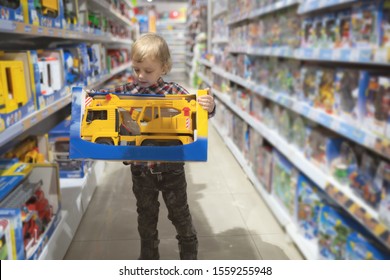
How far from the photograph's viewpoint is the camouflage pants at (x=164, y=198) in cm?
137

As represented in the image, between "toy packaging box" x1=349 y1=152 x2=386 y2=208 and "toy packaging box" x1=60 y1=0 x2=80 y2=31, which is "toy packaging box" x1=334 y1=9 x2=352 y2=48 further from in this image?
"toy packaging box" x1=60 y1=0 x2=80 y2=31

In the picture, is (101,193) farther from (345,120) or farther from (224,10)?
(224,10)

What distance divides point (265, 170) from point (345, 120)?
3.62 feet

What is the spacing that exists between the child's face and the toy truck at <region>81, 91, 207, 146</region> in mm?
197

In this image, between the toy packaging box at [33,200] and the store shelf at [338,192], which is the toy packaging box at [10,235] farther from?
the store shelf at [338,192]

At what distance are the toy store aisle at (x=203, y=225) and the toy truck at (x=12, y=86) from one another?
22.5 inches

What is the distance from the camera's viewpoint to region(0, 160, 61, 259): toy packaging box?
155 cm

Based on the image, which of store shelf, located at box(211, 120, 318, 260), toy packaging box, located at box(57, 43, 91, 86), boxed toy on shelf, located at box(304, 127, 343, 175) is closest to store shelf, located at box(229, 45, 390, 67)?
boxed toy on shelf, located at box(304, 127, 343, 175)

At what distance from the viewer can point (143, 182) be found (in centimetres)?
139

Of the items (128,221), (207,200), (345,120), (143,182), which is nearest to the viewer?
(143,182)

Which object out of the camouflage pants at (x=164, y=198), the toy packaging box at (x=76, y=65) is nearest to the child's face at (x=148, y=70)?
the camouflage pants at (x=164, y=198)

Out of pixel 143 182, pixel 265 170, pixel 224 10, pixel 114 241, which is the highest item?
pixel 224 10

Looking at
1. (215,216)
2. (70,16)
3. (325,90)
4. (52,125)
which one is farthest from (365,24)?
(52,125)
